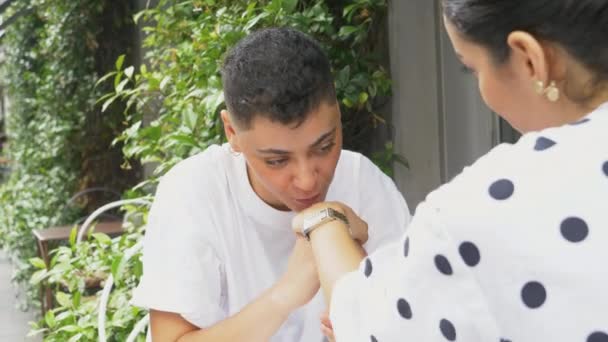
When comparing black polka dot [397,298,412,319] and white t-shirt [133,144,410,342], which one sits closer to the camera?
black polka dot [397,298,412,319]

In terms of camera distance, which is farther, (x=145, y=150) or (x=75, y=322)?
(x=145, y=150)

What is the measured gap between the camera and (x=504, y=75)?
1076mm

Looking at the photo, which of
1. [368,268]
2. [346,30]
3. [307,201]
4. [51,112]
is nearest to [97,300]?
[346,30]

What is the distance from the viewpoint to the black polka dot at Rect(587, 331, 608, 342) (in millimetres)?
955

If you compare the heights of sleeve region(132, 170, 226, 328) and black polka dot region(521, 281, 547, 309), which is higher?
black polka dot region(521, 281, 547, 309)

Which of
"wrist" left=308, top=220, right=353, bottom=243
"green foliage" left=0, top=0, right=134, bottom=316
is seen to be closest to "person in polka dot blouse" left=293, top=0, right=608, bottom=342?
"wrist" left=308, top=220, right=353, bottom=243

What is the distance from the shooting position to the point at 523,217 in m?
0.95

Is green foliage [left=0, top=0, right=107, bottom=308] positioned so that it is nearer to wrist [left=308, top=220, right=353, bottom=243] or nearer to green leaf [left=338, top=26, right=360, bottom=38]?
green leaf [left=338, top=26, right=360, bottom=38]

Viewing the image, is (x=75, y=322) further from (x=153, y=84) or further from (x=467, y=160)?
(x=467, y=160)

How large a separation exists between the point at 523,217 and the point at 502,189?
39mm

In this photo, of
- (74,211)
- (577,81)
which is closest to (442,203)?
(577,81)

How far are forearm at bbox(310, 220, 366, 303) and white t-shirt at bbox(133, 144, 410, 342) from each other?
1.37 ft

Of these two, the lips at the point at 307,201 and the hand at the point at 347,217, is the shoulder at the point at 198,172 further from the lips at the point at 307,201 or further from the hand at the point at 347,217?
the hand at the point at 347,217

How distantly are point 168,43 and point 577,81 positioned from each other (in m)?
3.63
